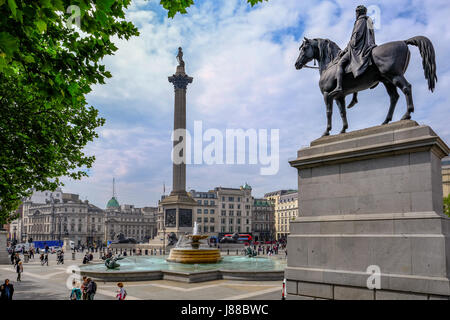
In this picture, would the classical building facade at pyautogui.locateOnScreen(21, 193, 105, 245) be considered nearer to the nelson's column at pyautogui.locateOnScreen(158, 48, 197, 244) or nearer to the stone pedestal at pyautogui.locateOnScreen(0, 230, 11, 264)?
the nelson's column at pyautogui.locateOnScreen(158, 48, 197, 244)

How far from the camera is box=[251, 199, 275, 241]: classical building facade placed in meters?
134

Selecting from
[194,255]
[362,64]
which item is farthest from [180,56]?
[362,64]

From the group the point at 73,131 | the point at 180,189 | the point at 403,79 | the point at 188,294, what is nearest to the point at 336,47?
the point at 403,79

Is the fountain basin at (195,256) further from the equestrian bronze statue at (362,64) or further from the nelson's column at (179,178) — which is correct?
the nelson's column at (179,178)

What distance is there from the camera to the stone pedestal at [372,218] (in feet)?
23.8

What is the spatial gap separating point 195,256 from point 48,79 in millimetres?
25385

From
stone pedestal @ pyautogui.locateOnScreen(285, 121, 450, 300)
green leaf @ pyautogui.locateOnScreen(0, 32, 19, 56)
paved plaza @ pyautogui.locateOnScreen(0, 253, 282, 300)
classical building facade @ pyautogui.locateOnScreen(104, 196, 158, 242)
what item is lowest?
classical building facade @ pyautogui.locateOnScreen(104, 196, 158, 242)

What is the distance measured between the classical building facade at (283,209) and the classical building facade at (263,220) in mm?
1984

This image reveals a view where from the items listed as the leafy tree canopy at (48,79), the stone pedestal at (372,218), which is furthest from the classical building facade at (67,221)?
the stone pedestal at (372,218)

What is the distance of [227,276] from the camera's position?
23.3m

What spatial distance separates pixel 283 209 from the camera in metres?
135

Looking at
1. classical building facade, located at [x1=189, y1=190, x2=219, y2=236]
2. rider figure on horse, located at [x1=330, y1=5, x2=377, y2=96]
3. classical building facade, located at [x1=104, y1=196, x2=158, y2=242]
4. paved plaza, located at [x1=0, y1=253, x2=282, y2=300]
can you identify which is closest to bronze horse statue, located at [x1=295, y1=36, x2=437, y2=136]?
rider figure on horse, located at [x1=330, y1=5, x2=377, y2=96]

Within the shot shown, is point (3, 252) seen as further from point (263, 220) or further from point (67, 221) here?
point (67, 221)
